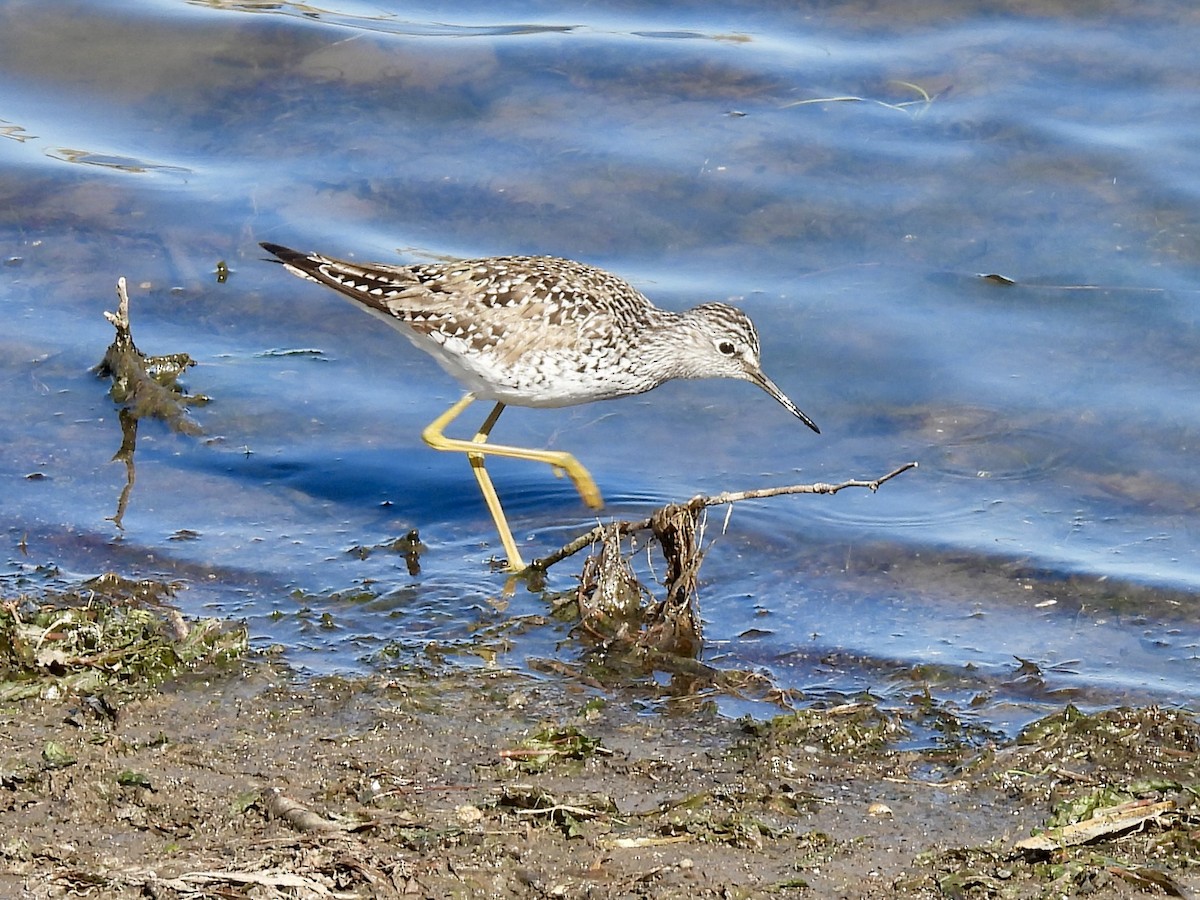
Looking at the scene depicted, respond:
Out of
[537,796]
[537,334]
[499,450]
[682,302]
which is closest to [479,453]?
[499,450]

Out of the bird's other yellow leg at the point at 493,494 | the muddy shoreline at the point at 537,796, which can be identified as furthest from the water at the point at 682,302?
the muddy shoreline at the point at 537,796

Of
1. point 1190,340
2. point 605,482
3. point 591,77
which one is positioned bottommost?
point 605,482

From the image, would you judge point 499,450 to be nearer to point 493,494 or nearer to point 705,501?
point 493,494

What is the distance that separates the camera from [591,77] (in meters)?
12.6

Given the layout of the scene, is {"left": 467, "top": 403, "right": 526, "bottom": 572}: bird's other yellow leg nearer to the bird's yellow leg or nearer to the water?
the bird's yellow leg

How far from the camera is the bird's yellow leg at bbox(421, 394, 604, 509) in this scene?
319 inches

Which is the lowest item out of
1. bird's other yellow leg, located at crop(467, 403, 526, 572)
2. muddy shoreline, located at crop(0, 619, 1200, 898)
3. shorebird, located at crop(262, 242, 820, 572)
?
bird's other yellow leg, located at crop(467, 403, 526, 572)

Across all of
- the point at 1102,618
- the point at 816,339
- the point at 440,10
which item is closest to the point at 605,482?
the point at 816,339

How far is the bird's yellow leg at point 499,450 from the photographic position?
8.09 metres

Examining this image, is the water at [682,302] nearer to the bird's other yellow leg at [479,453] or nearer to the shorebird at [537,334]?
the bird's other yellow leg at [479,453]

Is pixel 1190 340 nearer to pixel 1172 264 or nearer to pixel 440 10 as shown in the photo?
pixel 1172 264

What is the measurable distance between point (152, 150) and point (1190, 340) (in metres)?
7.44

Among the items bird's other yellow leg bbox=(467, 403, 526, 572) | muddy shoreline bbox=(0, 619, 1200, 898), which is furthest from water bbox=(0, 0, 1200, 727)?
muddy shoreline bbox=(0, 619, 1200, 898)

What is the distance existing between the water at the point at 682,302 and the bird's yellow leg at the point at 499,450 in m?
0.21
